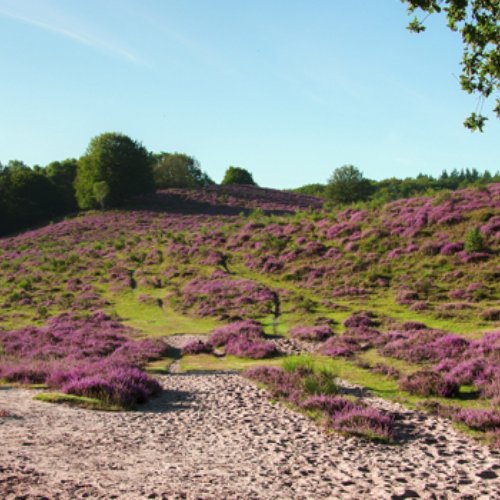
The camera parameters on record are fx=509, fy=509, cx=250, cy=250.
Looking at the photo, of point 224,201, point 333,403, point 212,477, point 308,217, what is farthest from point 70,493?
point 224,201

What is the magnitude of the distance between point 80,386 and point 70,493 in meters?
9.91

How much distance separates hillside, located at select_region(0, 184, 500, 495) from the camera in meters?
17.8

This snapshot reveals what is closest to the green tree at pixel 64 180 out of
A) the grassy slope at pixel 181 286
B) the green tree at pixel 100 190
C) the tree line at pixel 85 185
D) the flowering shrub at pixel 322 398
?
the tree line at pixel 85 185

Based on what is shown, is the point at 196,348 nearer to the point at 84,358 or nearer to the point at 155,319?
the point at 84,358

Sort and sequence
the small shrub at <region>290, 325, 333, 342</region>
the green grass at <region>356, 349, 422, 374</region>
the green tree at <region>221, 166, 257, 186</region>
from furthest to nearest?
the green tree at <region>221, 166, 257, 186</region> → the small shrub at <region>290, 325, 333, 342</region> → the green grass at <region>356, 349, 422, 374</region>

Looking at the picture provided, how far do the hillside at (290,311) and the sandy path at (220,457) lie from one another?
631 millimetres

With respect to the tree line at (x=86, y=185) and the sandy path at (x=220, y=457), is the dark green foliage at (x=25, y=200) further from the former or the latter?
the sandy path at (x=220, y=457)

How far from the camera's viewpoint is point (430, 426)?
1459cm

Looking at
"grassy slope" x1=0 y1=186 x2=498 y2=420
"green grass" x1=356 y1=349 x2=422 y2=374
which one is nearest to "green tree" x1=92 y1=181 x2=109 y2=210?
"grassy slope" x1=0 y1=186 x2=498 y2=420

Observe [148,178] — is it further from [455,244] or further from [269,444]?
[269,444]

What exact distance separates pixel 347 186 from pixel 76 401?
67.8 meters

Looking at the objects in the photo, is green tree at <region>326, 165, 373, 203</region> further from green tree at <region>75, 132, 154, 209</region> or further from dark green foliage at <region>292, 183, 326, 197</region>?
dark green foliage at <region>292, 183, 326, 197</region>

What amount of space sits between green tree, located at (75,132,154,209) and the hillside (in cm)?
1762

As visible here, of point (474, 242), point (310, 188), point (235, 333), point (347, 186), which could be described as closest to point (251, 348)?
point (235, 333)
